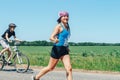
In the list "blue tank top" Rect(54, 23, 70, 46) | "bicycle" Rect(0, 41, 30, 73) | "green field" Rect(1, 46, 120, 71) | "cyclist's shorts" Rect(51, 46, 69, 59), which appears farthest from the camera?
"green field" Rect(1, 46, 120, 71)

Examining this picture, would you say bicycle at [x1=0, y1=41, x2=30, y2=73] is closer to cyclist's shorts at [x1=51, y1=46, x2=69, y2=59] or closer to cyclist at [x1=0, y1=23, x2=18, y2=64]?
cyclist at [x1=0, y1=23, x2=18, y2=64]

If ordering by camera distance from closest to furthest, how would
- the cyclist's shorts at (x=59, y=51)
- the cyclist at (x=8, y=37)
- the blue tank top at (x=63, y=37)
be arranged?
the blue tank top at (x=63, y=37) < the cyclist's shorts at (x=59, y=51) < the cyclist at (x=8, y=37)

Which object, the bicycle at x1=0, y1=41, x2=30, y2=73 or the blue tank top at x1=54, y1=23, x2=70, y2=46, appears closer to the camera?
the blue tank top at x1=54, y1=23, x2=70, y2=46

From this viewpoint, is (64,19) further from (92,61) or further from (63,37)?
(92,61)

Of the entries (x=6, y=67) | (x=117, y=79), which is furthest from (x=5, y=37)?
(x=117, y=79)

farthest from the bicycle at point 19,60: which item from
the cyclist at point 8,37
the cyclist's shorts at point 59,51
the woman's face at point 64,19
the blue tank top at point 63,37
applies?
the woman's face at point 64,19

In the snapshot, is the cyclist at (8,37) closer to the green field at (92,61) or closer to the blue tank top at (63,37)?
the green field at (92,61)

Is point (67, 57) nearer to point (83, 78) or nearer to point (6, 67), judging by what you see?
point (83, 78)

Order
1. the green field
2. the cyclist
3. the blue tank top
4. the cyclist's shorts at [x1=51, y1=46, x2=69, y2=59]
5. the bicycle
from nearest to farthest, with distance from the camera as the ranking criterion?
1. the blue tank top
2. the cyclist's shorts at [x1=51, y1=46, x2=69, y2=59]
3. the cyclist
4. the bicycle
5. the green field

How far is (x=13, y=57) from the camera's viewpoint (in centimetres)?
1600

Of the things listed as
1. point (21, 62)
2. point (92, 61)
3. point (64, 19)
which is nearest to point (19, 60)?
point (21, 62)

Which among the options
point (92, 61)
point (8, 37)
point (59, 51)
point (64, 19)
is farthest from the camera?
point (92, 61)

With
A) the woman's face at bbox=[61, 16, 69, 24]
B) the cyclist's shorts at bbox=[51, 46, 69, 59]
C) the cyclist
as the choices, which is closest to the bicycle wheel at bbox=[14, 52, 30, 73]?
the cyclist

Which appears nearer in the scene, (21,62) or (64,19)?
(64,19)
